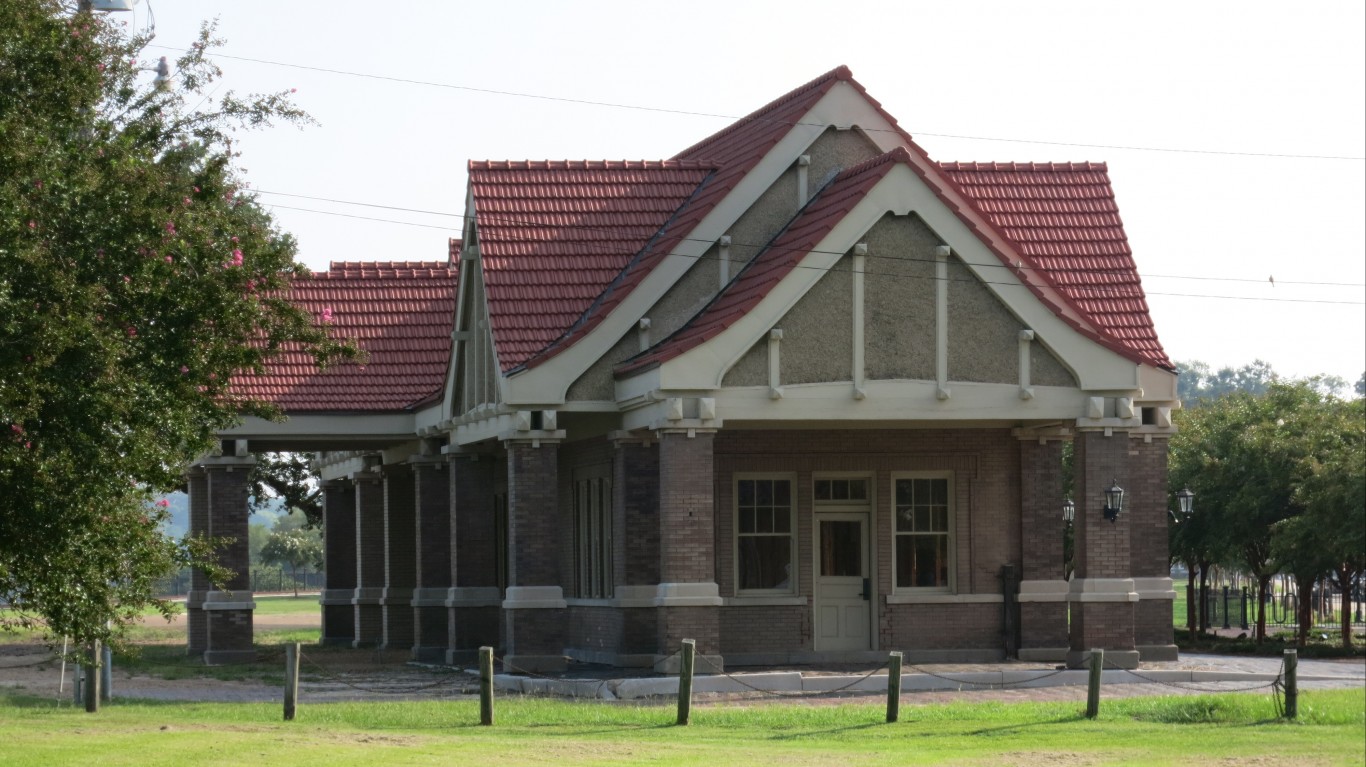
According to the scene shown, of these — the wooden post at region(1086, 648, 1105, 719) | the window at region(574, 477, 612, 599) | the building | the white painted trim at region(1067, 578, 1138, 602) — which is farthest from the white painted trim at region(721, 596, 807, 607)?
the wooden post at region(1086, 648, 1105, 719)

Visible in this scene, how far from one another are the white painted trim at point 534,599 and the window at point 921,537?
17.2 feet

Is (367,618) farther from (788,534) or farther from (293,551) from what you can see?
(293,551)

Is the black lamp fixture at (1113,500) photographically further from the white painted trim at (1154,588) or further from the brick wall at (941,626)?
the brick wall at (941,626)

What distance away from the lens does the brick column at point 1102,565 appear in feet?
84.9

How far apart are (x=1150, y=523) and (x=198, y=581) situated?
17452 millimetres

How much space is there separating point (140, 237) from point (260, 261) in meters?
1.87

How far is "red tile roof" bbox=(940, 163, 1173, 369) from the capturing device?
2892cm

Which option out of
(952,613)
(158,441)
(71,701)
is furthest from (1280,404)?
(158,441)

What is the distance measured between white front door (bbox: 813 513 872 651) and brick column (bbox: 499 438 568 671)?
411 cm

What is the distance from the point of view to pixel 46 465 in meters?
15.0

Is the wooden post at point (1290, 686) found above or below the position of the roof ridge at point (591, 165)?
below

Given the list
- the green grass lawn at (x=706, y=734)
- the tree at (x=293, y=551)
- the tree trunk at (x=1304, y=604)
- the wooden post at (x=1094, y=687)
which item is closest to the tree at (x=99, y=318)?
the green grass lawn at (x=706, y=734)

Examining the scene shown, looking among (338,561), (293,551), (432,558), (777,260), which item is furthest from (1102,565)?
(293,551)

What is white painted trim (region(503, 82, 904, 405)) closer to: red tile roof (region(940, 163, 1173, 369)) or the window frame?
red tile roof (region(940, 163, 1173, 369))
